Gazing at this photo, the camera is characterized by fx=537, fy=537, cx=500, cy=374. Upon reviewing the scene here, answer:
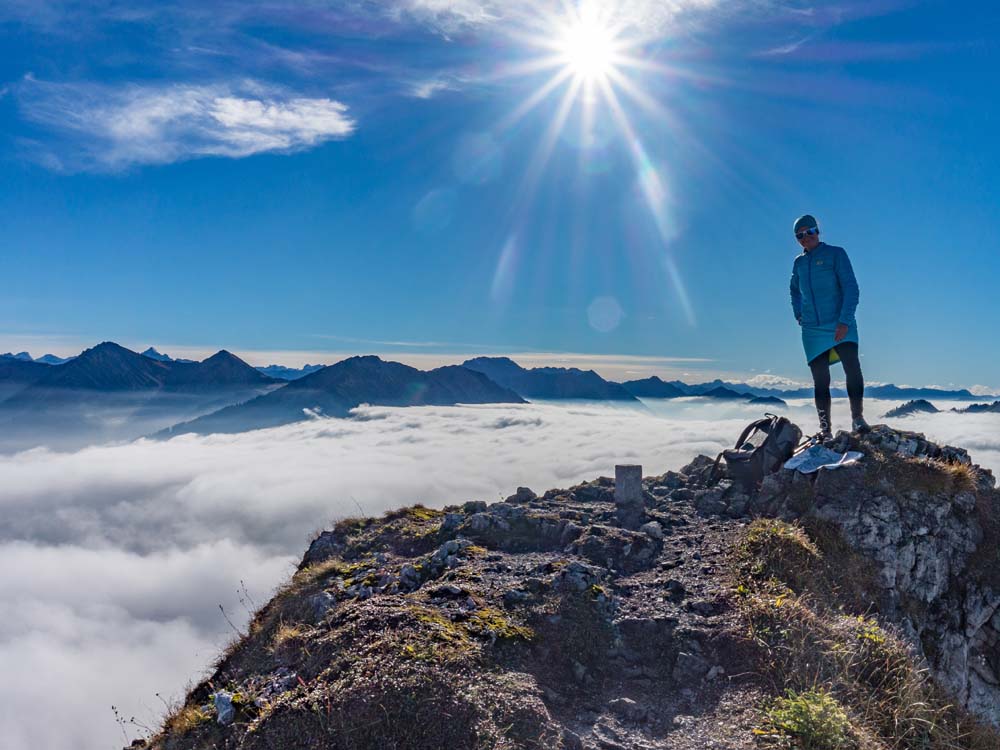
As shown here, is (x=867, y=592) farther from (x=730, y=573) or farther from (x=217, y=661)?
(x=217, y=661)

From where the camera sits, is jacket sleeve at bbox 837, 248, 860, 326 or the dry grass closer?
the dry grass

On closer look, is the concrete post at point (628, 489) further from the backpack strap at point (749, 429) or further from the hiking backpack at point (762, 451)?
the backpack strap at point (749, 429)

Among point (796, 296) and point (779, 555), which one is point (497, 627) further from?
point (796, 296)

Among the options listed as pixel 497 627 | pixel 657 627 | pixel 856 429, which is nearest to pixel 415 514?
pixel 497 627

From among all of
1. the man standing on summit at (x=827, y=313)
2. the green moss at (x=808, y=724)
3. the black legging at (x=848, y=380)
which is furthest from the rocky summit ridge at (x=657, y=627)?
the man standing on summit at (x=827, y=313)

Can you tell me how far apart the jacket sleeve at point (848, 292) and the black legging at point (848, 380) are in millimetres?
670

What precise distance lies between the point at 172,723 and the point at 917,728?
8440 mm

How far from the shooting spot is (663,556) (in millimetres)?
9805

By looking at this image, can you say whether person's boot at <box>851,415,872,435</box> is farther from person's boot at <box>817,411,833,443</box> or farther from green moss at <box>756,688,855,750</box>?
green moss at <box>756,688,855,750</box>

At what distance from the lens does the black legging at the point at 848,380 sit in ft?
38.9

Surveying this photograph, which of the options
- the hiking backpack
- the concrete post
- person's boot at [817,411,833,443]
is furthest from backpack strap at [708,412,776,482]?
the concrete post

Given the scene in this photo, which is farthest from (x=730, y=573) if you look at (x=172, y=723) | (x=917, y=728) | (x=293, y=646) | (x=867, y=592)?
(x=172, y=723)

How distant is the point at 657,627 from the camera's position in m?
7.37

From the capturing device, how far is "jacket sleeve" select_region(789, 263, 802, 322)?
1258cm
